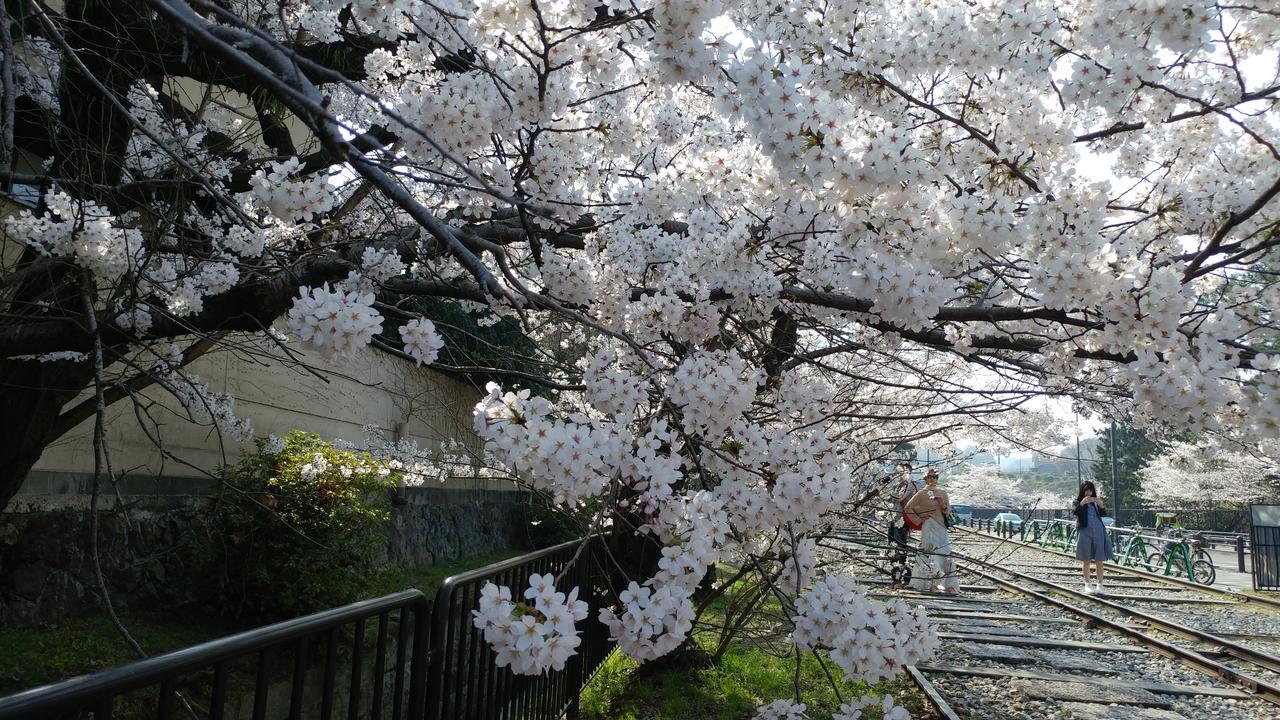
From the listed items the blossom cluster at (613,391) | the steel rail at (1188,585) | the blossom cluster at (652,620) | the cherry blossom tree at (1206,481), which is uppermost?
the cherry blossom tree at (1206,481)

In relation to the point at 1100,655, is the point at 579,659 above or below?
above

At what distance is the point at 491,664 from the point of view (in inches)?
130

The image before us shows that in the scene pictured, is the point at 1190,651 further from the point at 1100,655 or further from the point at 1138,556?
the point at 1138,556

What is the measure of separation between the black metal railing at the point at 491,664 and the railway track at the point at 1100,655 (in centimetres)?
252

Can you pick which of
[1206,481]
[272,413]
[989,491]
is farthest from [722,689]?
[989,491]

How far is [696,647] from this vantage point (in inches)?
254

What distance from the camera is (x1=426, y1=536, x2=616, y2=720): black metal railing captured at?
2758mm

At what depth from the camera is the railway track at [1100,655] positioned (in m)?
6.16

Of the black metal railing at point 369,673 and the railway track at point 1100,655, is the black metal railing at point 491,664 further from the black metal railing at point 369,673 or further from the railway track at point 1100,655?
the railway track at point 1100,655

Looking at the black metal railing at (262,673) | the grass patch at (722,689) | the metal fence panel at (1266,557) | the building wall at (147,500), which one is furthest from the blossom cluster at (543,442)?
the metal fence panel at (1266,557)

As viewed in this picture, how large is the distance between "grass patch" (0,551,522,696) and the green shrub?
0.89 ft

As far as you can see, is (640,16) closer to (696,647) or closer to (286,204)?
(286,204)

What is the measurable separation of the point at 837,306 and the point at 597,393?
153 centimetres

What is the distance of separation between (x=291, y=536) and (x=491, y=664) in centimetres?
353
